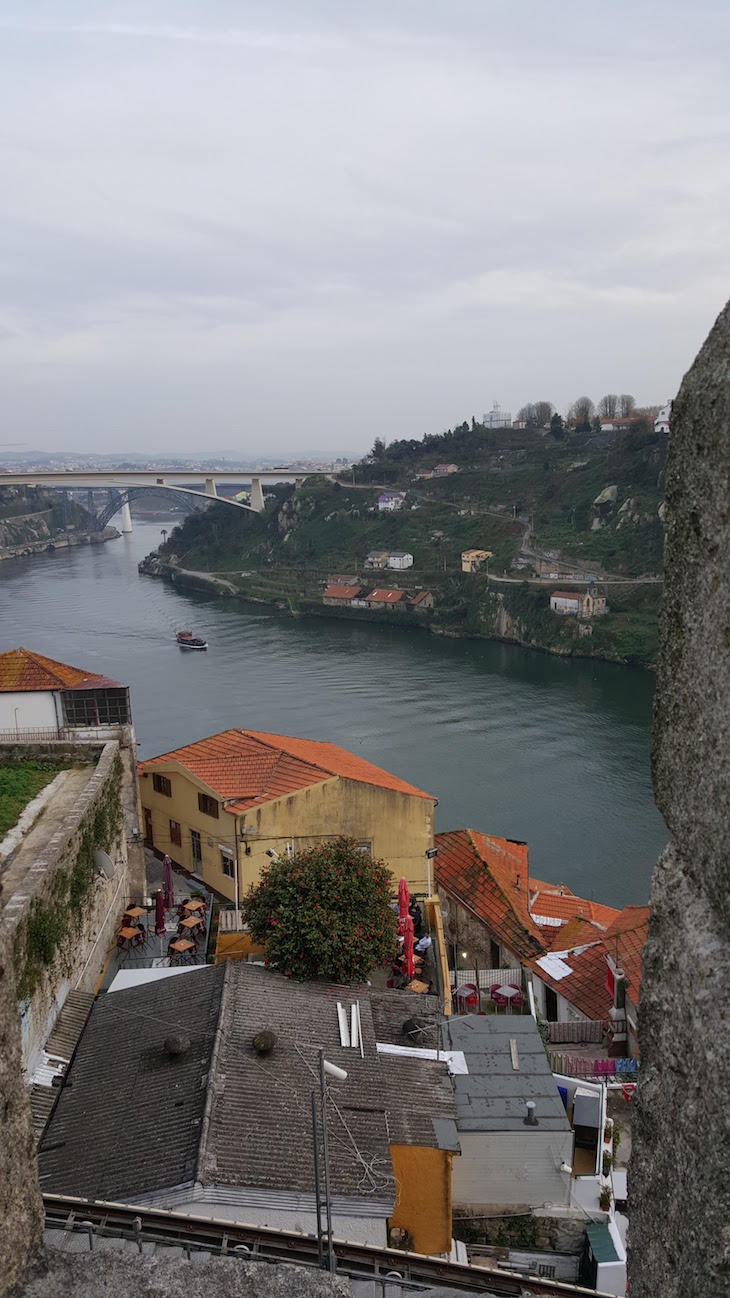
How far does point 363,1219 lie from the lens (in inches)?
207

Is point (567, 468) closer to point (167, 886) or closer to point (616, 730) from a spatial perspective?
point (616, 730)

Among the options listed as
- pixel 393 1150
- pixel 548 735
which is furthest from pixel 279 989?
pixel 548 735

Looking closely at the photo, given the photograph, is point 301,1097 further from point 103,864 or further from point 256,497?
point 256,497

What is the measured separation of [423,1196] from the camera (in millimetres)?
5938

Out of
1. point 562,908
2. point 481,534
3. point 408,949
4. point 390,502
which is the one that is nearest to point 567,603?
point 481,534

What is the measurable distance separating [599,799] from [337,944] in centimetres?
1544

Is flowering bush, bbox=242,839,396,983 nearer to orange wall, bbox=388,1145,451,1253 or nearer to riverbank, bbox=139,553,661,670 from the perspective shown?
orange wall, bbox=388,1145,451,1253

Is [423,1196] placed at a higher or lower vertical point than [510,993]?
higher

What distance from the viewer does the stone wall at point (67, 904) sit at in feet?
20.8

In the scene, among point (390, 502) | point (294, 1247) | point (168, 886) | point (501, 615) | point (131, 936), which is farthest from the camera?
point (390, 502)

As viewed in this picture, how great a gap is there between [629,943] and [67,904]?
20.7 feet

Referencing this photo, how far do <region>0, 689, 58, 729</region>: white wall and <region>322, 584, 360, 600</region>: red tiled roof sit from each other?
37.0 meters

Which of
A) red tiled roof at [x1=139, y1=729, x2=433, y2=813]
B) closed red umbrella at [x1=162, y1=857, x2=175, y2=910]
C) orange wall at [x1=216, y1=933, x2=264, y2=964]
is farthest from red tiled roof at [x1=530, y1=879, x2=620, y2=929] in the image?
orange wall at [x1=216, y1=933, x2=264, y2=964]

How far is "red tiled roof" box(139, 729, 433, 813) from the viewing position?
35.2ft
